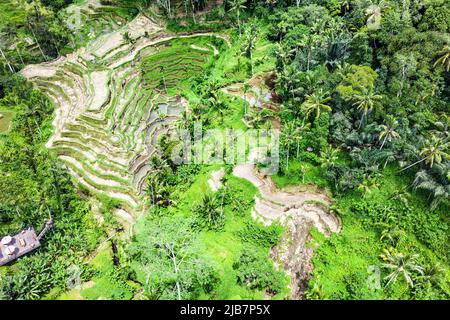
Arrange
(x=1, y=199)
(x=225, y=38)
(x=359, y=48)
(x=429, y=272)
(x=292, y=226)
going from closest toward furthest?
(x=429, y=272) → (x=292, y=226) → (x=1, y=199) → (x=359, y=48) → (x=225, y=38)

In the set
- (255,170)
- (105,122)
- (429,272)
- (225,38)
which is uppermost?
(225,38)

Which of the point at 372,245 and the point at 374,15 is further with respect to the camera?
the point at 374,15

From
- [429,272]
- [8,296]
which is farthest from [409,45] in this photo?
[8,296]

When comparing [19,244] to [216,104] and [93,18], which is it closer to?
[216,104]

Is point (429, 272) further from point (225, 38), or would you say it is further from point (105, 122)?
point (225, 38)

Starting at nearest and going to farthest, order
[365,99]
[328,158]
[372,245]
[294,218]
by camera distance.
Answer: [372,245]
[294,218]
[365,99]
[328,158]

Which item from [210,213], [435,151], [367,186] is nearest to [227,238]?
[210,213]

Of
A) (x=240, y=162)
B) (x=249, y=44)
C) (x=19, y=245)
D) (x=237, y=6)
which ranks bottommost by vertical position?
(x=19, y=245)
